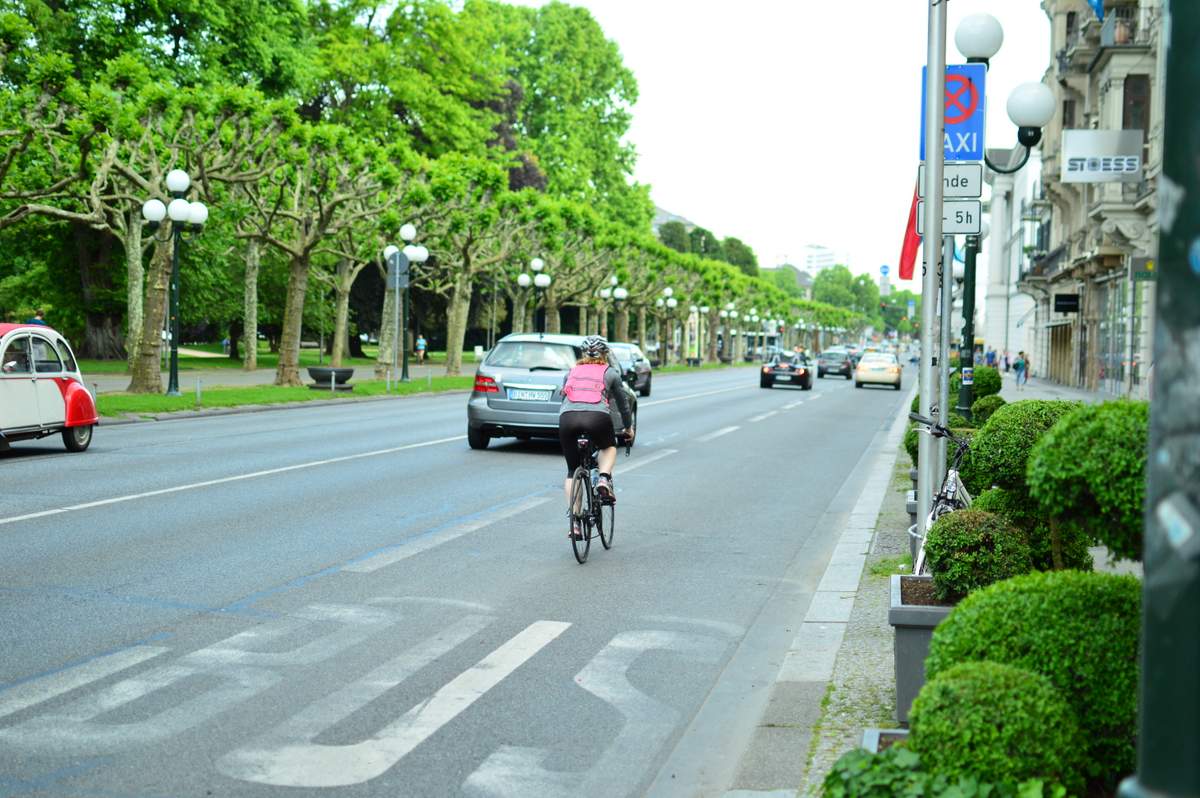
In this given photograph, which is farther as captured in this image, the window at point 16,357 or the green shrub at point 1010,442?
the window at point 16,357

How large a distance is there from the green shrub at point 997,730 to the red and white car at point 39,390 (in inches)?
614

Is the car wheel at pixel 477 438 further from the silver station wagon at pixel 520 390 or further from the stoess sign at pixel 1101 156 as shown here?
the stoess sign at pixel 1101 156

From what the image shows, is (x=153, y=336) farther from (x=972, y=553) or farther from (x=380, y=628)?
(x=972, y=553)

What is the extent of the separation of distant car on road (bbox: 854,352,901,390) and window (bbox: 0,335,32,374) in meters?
43.7

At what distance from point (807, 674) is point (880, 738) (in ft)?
8.43

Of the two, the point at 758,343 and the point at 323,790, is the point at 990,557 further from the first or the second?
the point at 758,343

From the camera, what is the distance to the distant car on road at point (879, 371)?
5641 cm

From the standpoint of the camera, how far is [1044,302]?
67.8m

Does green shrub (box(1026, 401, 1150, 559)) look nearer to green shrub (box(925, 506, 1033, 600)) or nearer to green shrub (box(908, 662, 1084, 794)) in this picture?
green shrub (box(908, 662, 1084, 794))

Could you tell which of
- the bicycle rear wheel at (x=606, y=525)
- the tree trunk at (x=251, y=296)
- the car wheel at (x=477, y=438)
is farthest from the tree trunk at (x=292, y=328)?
the bicycle rear wheel at (x=606, y=525)

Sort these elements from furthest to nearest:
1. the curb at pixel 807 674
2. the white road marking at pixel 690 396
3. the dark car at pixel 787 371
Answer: the dark car at pixel 787 371
the white road marking at pixel 690 396
the curb at pixel 807 674

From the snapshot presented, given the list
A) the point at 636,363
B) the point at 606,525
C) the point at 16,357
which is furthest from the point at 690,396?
the point at 606,525

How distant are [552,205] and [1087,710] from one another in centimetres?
4909

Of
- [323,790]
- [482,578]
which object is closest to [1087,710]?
[323,790]
